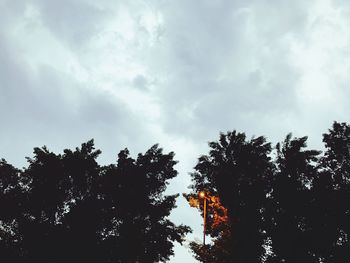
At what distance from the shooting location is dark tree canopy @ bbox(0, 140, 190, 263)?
30609 millimetres

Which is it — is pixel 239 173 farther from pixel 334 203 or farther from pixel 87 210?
pixel 87 210

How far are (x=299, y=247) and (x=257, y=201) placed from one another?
510 cm

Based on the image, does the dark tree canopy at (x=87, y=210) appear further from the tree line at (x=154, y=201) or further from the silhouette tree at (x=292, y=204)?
the silhouette tree at (x=292, y=204)

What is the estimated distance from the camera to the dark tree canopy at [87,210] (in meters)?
30.6

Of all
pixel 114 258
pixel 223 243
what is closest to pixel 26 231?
pixel 114 258

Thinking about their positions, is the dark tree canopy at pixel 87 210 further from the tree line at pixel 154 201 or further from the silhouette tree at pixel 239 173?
the silhouette tree at pixel 239 173

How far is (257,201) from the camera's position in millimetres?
32562

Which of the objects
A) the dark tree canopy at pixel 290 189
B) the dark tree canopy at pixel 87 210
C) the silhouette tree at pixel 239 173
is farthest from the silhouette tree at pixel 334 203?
the dark tree canopy at pixel 87 210

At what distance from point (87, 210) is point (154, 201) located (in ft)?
19.7

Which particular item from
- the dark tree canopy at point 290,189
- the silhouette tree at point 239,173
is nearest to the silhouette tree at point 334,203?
the dark tree canopy at point 290,189

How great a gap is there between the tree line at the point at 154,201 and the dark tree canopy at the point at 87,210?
0.08 meters

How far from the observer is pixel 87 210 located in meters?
31.6

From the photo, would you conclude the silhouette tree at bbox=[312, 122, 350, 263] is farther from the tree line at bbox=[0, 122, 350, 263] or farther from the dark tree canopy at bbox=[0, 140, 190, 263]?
the dark tree canopy at bbox=[0, 140, 190, 263]

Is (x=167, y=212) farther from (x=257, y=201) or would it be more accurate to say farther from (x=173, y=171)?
(x=257, y=201)
